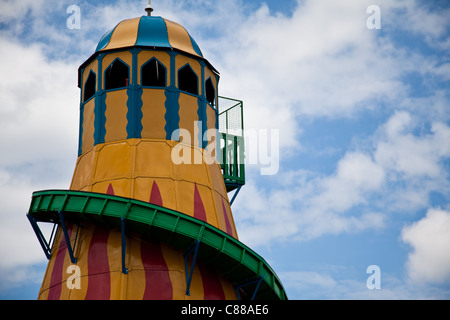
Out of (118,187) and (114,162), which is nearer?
(118,187)

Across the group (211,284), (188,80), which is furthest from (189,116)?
(211,284)

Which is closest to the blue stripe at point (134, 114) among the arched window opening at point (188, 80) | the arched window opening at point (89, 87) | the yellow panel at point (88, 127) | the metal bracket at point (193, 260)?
the yellow panel at point (88, 127)

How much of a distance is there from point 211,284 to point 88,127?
430 inches

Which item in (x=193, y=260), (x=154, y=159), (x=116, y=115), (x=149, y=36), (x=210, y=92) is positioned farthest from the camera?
(x=210, y=92)

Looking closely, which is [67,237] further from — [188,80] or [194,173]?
[188,80]

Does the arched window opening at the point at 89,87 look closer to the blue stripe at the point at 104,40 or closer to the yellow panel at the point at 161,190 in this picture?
the blue stripe at the point at 104,40

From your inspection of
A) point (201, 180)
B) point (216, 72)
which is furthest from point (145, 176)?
point (216, 72)

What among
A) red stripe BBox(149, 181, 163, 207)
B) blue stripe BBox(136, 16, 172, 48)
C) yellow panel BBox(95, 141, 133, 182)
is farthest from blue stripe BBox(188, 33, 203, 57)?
red stripe BBox(149, 181, 163, 207)

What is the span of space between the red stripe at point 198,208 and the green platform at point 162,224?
8.30 feet

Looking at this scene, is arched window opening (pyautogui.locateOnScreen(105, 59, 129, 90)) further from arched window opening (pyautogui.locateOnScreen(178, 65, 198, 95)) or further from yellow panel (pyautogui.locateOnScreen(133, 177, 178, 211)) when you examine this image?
yellow panel (pyautogui.locateOnScreen(133, 177, 178, 211))

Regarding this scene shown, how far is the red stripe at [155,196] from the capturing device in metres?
35.2

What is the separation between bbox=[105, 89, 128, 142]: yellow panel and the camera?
3759 cm

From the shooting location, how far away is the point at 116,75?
40438mm
